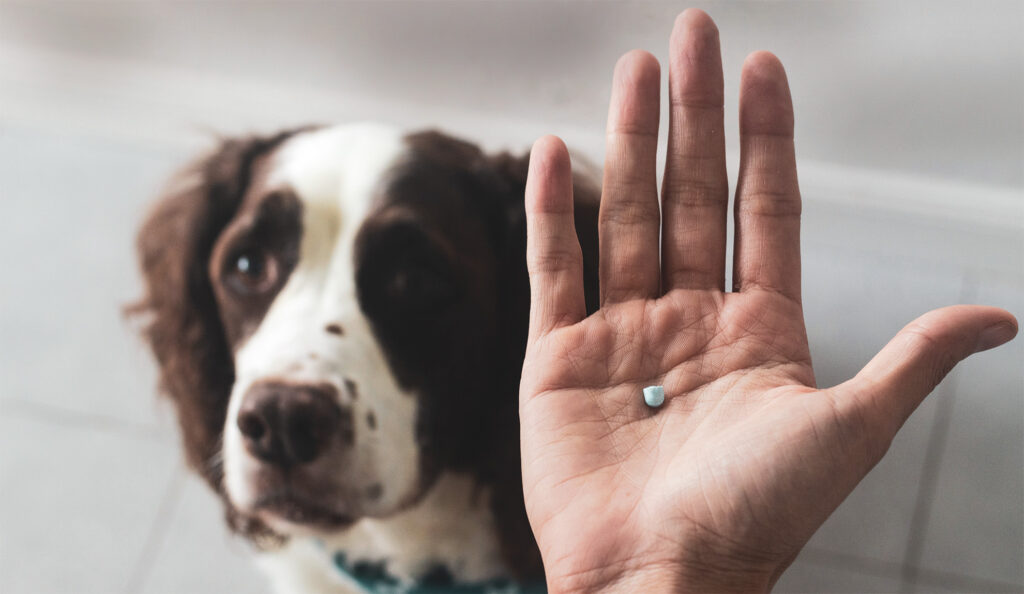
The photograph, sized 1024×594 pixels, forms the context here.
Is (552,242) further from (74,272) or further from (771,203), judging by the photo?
(74,272)

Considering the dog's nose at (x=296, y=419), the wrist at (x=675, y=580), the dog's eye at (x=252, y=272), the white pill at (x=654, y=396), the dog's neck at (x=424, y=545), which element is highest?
the dog's eye at (x=252, y=272)

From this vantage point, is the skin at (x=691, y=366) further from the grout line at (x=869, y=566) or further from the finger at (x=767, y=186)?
the grout line at (x=869, y=566)

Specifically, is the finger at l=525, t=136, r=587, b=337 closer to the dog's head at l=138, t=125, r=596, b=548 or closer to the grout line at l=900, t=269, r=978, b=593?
the dog's head at l=138, t=125, r=596, b=548

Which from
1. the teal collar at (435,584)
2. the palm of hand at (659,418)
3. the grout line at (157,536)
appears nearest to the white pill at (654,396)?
the palm of hand at (659,418)

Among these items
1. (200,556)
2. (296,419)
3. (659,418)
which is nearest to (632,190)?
(659,418)

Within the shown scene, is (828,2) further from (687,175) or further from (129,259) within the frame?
(129,259)

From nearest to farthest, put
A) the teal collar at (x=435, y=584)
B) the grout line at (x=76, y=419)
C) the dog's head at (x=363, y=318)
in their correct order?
the dog's head at (x=363, y=318) → the teal collar at (x=435, y=584) → the grout line at (x=76, y=419)

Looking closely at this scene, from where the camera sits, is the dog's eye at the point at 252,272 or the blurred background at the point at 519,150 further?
the blurred background at the point at 519,150

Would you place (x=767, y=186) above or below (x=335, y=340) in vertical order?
above
